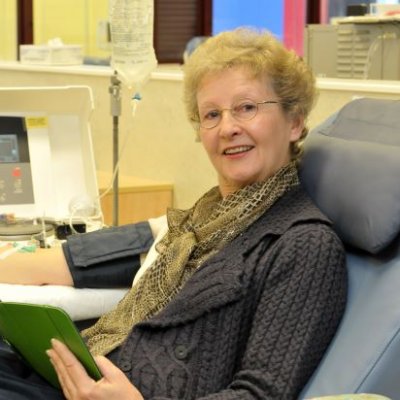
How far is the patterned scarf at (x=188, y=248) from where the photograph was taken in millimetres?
1751

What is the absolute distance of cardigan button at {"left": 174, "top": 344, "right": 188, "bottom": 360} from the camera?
5.27ft

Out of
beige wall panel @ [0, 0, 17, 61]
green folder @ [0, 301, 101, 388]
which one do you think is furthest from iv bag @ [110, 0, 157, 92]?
beige wall panel @ [0, 0, 17, 61]

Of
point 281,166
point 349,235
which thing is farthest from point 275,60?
point 349,235

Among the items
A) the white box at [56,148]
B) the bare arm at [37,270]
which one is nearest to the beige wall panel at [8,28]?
the white box at [56,148]

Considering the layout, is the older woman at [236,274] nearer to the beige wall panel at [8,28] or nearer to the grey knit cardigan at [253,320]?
the grey knit cardigan at [253,320]

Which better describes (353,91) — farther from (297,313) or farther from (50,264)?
(297,313)

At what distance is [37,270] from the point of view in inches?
84.4

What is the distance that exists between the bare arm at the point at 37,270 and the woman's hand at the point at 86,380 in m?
0.52

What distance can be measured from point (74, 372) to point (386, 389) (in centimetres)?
53

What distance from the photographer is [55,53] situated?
13.1 ft

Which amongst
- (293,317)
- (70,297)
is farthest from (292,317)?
(70,297)

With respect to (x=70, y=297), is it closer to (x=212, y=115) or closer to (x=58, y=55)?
(x=212, y=115)

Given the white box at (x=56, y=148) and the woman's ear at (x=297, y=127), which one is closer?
the woman's ear at (x=297, y=127)

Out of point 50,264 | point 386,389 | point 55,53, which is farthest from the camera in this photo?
point 55,53
